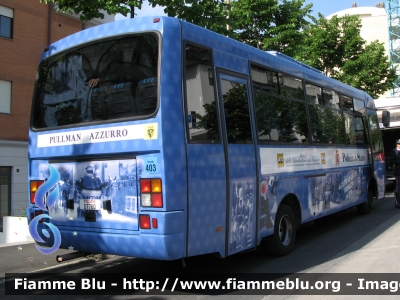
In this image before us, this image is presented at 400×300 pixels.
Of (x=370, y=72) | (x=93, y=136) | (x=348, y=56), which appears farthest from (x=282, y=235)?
(x=348, y=56)

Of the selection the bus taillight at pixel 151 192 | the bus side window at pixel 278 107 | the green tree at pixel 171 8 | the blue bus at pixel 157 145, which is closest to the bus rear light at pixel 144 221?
the blue bus at pixel 157 145

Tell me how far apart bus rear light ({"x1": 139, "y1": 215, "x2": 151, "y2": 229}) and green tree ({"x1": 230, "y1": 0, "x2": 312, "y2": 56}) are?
528 inches

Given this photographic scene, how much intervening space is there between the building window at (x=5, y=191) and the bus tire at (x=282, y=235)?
13980 millimetres

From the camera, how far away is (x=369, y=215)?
11.8 m

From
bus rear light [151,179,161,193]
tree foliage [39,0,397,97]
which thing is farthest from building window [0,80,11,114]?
bus rear light [151,179,161,193]

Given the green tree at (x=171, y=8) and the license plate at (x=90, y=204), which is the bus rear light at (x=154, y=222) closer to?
the license plate at (x=90, y=204)

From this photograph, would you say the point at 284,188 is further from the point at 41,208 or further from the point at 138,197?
the point at 41,208

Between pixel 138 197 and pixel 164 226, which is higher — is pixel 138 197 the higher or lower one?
the higher one

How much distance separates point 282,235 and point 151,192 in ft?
11.0

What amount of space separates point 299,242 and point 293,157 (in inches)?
79.8

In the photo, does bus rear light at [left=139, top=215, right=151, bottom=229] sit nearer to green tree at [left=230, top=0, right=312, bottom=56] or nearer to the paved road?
the paved road

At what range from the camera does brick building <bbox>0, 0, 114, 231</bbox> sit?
17922 millimetres

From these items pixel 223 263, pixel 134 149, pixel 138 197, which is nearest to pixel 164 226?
pixel 138 197

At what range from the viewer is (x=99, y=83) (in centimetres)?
A: 562
